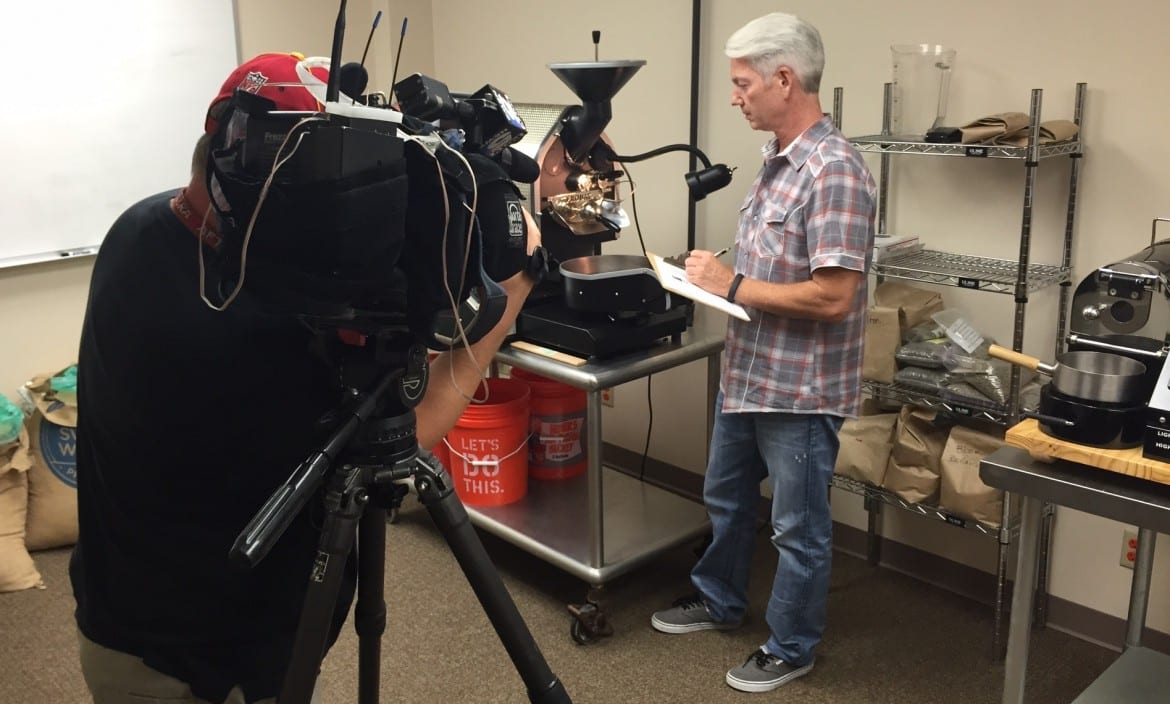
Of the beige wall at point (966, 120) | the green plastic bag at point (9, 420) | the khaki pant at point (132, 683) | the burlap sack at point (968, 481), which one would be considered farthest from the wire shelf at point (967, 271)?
the green plastic bag at point (9, 420)

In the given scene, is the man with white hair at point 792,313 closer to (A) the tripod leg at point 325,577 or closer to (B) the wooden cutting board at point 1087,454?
(B) the wooden cutting board at point 1087,454

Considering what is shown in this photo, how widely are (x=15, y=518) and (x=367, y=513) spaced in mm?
2395

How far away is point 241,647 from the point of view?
1.07 metres

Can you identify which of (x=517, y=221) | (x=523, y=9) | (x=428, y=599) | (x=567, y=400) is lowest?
(x=428, y=599)

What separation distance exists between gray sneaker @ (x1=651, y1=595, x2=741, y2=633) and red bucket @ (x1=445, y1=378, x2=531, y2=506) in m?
0.59

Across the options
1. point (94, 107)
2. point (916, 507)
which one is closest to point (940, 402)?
point (916, 507)

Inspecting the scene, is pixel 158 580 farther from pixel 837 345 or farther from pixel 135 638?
pixel 837 345

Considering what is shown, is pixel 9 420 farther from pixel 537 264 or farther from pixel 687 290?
pixel 537 264

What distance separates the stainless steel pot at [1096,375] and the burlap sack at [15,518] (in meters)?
2.68

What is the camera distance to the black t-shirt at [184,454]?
970mm

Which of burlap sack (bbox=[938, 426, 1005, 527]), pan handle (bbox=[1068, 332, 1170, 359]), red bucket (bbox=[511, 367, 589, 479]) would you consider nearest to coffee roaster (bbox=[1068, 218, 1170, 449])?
pan handle (bbox=[1068, 332, 1170, 359])

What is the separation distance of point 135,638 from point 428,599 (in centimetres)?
180

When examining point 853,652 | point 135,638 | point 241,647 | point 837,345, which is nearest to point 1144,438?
point 837,345

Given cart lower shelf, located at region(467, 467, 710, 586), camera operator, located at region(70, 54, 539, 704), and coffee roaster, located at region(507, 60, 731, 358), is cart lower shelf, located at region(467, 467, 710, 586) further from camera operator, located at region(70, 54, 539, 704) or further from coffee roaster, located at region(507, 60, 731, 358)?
camera operator, located at region(70, 54, 539, 704)
